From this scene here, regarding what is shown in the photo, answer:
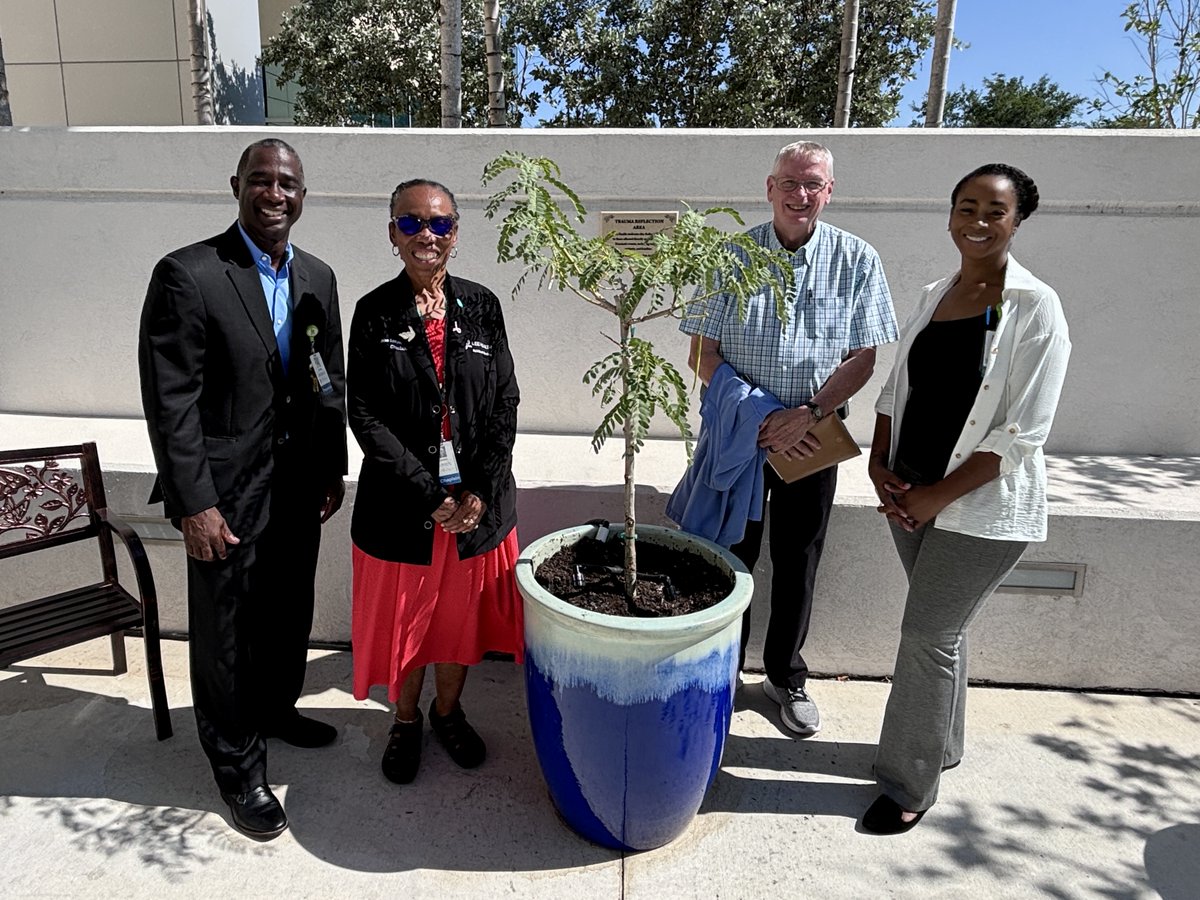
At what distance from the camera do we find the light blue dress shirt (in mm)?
2584

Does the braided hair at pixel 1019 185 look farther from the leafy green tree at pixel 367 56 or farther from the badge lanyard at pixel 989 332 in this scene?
the leafy green tree at pixel 367 56

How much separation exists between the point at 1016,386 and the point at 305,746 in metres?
2.79

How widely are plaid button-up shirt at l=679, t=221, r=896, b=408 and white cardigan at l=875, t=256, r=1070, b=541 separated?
0.33 meters

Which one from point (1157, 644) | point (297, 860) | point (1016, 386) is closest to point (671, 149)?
point (1016, 386)

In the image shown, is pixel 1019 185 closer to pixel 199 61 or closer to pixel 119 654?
pixel 119 654

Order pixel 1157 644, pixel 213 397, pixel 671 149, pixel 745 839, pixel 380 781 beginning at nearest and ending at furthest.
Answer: pixel 213 397, pixel 745 839, pixel 380 781, pixel 1157 644, pixel 671 149

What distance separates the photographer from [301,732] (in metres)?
3.17

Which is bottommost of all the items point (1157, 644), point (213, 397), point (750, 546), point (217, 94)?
point (1157, 644)

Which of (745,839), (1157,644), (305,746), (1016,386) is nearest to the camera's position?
(1016,386)

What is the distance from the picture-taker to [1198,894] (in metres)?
2.52

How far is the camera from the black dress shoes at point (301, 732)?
124 inches

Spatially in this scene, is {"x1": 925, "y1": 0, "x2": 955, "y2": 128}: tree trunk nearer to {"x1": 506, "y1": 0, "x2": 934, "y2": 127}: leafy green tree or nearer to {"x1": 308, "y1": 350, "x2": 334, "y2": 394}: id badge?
{"x1": 506, "y1": 0, "x2": 934, "y2": 127}: leafy green tree

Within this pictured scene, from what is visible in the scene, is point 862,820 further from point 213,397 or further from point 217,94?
point 217,94

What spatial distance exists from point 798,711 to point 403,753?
5.05ft
